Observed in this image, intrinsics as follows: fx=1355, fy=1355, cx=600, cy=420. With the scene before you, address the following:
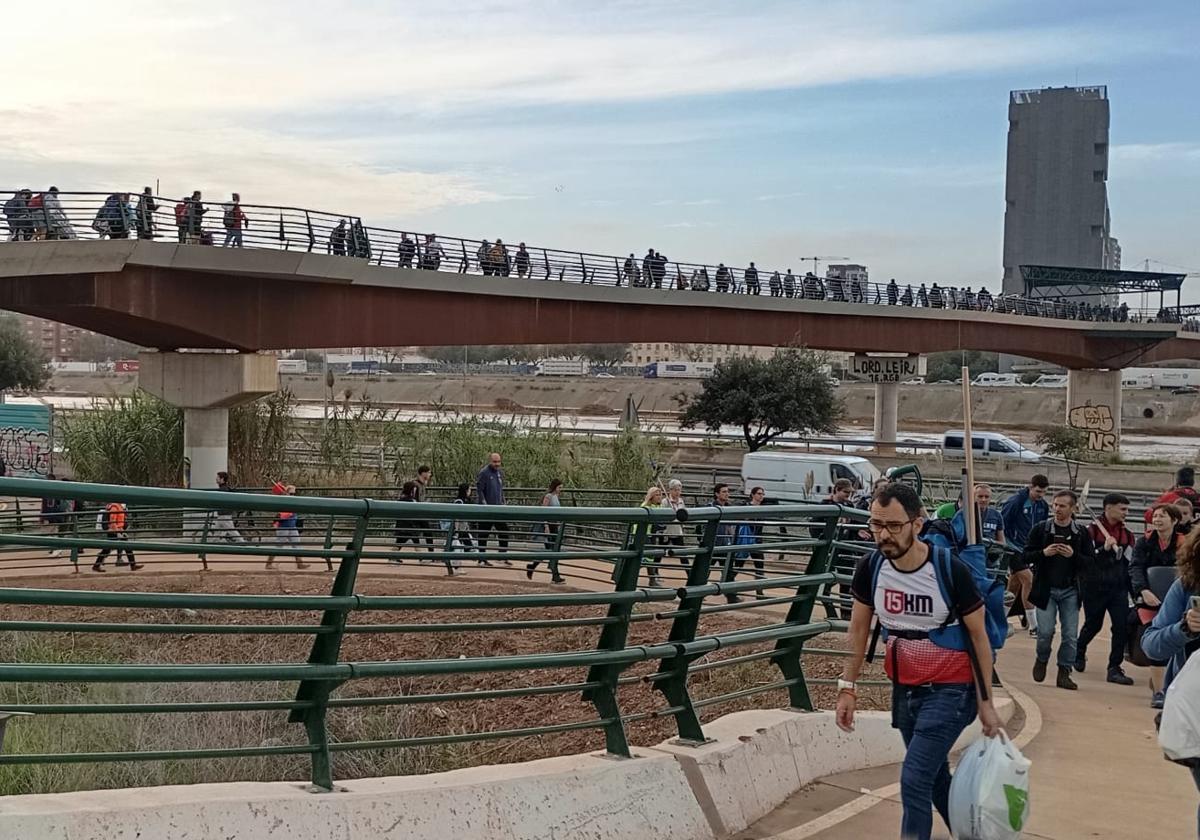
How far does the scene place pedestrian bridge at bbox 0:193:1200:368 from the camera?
28.9 metres

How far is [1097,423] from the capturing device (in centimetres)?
7319

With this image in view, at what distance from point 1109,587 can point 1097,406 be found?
65566 mm

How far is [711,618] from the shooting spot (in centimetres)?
1527

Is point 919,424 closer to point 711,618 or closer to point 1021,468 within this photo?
point 1021,468

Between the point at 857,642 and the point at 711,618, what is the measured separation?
951 cm

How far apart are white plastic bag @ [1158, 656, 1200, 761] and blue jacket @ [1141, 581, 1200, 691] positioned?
1.50 ft

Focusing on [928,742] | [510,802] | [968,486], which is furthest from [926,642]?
[510,802]

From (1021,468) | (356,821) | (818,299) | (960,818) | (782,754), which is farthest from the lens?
(818,299)

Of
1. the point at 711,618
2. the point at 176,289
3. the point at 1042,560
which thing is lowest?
the point at 711,618

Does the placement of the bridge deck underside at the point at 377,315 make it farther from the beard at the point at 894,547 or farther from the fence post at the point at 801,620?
the beard at the point at 894,547

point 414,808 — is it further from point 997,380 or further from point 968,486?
point 997,380

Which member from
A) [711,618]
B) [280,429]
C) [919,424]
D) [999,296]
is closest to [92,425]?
[280,429]

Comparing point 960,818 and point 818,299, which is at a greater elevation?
→ point 818,299

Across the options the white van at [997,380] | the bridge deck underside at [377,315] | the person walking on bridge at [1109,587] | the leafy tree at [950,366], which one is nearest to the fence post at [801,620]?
the person walking on bridge at [1109,587]
